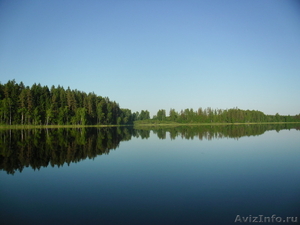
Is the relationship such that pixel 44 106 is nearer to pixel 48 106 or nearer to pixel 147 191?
pixel 48 106

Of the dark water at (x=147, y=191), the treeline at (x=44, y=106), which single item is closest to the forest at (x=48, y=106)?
the treeline at (x=44, y=106)

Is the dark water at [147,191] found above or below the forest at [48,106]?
below

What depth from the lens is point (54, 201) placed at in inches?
339

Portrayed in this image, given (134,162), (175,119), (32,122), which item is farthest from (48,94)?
(175,119)

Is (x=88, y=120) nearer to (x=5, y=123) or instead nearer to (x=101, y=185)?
(x=5, y=123)

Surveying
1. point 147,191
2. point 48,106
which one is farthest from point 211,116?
point 147,191

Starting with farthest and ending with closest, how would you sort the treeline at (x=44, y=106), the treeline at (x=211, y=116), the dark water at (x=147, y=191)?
the treeline at (x=211, y=116) < the treeline at (x=44, y=106) < the dark water at (x=147, y=191)

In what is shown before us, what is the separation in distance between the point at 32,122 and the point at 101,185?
2583 inches

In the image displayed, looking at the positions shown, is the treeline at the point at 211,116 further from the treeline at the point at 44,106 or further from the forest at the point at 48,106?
the treeline at the point at 44,106

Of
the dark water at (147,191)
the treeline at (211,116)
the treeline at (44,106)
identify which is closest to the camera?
the dark water at (147,191)

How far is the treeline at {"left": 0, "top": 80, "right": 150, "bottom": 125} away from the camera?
61.4 m

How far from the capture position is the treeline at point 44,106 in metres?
61.4

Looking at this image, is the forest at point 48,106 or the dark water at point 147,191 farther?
the forest at point 48,106

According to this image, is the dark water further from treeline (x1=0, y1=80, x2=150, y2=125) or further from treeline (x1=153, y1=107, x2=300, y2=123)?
treeline (x1=153, y1=107, x2=300, y2=123)
